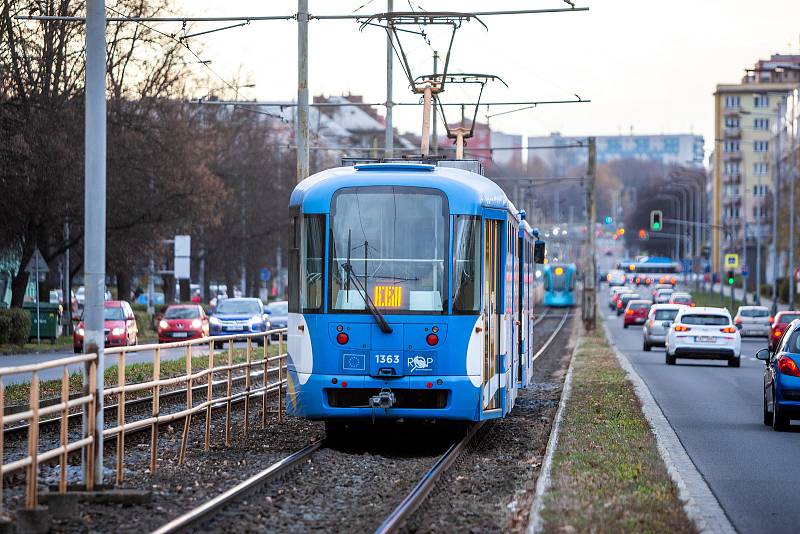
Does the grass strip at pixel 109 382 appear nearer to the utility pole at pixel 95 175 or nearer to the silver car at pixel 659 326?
the utility pole at pixel 95 175

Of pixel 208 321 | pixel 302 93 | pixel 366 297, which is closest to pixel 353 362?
pixel 366 297

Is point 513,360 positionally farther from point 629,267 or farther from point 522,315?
point 629,267

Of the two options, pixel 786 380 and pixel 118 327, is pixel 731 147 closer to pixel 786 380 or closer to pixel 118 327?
pixel 118 327

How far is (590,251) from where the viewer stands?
58.2 metres

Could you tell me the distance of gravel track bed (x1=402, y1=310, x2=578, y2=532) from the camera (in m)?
11.3

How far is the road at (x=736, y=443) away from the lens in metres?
12.3

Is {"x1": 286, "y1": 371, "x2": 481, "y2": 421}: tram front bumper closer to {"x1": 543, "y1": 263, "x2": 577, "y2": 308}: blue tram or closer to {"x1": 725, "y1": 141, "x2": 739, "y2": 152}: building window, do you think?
{"x1": 543, "y1": 263, "x2": 577, "y2": 308}: blue tram

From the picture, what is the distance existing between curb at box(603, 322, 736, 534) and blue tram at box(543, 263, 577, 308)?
271 ft

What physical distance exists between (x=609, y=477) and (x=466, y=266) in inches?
146

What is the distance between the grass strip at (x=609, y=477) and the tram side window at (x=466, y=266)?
178 centimetres

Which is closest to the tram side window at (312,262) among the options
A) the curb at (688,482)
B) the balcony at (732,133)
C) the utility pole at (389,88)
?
the curb at (688,482)

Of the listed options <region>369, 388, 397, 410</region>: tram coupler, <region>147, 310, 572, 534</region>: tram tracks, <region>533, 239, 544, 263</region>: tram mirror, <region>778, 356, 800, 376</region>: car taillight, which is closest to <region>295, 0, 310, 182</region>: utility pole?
<region>533, 239, 544, 263</region>: tram mirror

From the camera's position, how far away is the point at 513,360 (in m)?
20.2

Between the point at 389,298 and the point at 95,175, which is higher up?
the point at 95,175
